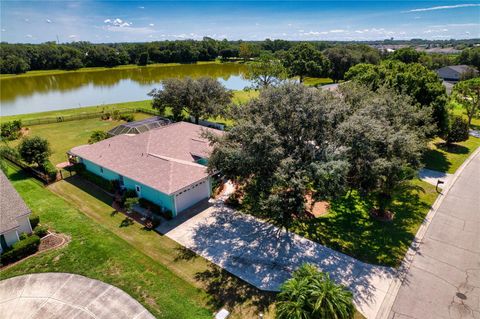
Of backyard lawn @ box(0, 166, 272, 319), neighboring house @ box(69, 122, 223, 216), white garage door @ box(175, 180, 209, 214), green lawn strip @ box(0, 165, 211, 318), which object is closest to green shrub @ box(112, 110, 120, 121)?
neighboring house @ box(69, 122, 223, 216)

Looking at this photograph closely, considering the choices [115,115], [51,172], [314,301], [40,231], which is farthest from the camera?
[115,115]

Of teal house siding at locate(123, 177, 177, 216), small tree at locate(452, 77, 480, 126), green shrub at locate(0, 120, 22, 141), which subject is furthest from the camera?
green shrub at locate(0, 120, 22, 141)

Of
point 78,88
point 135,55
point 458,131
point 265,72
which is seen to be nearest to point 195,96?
point 265,72

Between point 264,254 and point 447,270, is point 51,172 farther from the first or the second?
point 447,270

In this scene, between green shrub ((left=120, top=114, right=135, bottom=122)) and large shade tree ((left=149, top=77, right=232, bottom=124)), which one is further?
green shrub ((left=120, top=114, right=135, bottom=122))

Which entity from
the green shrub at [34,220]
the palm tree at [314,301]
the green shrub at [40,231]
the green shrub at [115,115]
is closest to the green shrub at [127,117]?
the green shrub at [115,115]

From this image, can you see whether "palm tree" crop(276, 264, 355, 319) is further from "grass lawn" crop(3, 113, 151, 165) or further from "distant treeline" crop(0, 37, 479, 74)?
"distant treeline" crop(0, 37, 479, 74)
